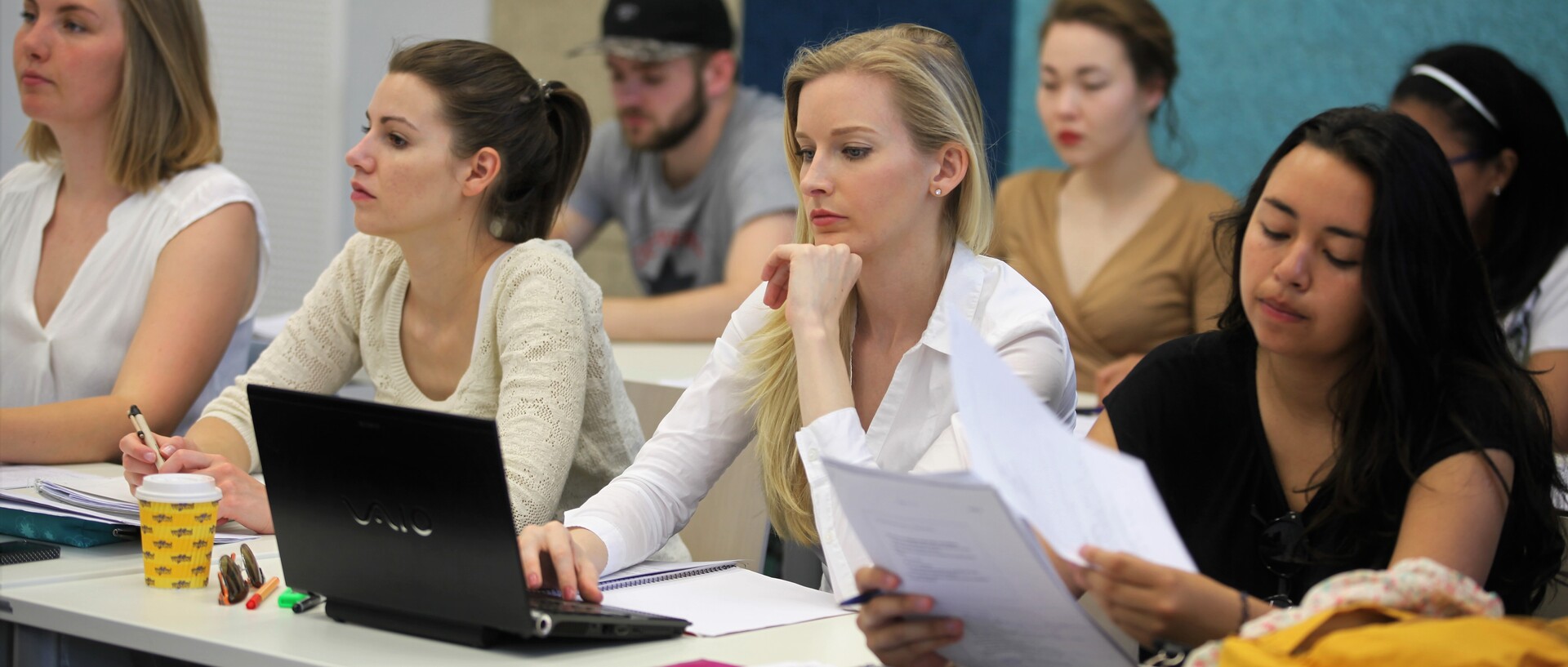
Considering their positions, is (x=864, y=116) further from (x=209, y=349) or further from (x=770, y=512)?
(x=209, y=349)

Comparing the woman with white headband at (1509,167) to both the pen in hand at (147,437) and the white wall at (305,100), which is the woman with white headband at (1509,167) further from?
the white wall at (305,100)

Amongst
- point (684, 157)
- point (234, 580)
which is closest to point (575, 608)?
point (234, 580)

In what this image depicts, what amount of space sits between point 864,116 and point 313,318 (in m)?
0.96

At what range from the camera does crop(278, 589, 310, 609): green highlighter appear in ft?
4.48

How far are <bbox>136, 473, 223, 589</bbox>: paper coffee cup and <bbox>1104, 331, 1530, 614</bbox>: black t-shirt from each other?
94 cm

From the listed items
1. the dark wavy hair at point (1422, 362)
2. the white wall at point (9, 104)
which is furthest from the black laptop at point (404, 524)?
the white wall at point (9, 104)

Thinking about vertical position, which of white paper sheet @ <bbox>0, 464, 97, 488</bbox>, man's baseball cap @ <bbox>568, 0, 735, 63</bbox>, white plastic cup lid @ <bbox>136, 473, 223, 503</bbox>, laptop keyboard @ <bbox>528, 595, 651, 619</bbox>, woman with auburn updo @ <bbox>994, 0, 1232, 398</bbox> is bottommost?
white paper sheet @ <bbox>0, 464, 97, 488</bbox>

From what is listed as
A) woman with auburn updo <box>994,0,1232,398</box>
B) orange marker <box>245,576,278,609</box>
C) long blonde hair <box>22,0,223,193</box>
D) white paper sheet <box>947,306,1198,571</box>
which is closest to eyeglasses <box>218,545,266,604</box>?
orange marker <box>245,576,278,609</box>

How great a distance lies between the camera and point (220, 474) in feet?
5.51

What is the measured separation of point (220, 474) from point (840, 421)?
2.43 feet

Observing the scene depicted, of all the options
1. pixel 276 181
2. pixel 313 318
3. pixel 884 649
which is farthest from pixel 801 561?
pixel 276 181

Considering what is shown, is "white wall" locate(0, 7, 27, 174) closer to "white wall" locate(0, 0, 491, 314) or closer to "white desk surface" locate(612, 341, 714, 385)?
"white wall" locate(0, 0, 491, 314)

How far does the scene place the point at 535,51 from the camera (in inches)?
205

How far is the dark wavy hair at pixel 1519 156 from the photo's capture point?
2.76 metres
